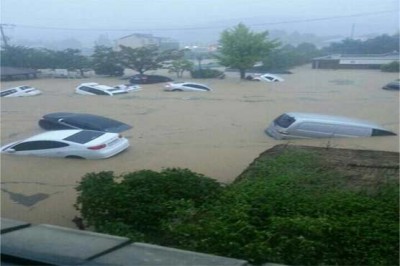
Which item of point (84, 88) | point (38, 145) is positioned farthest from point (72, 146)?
point (84, 88)

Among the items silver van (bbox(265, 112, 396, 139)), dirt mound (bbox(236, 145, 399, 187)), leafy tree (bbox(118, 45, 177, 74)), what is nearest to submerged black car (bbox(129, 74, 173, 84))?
leafy tree (bbox(118, 45, 177, 74))

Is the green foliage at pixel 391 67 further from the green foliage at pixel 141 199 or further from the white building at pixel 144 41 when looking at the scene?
the green foliage at pixel 141 199

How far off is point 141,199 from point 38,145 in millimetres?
4593

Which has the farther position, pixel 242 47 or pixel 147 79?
pixel 242 47

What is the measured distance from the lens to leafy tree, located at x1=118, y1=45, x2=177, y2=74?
2875cm

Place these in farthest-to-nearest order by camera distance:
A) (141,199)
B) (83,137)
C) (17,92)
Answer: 1. (17,92)
2. (83,137)
3. (141,199)

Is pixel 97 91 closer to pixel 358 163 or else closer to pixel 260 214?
pixel 358 163

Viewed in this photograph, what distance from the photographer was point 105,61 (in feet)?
96.3

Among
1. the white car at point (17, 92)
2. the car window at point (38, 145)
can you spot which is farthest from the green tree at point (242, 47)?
the car window at point (38, 145)

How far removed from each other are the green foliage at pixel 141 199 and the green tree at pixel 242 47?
2367cm

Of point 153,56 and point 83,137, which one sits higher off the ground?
point 153,56

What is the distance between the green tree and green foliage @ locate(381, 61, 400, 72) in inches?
340

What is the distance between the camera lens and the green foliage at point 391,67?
1219 inches

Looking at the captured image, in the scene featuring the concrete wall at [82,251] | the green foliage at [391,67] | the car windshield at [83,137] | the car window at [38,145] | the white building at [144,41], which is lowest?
the green foliage at [391,67]
